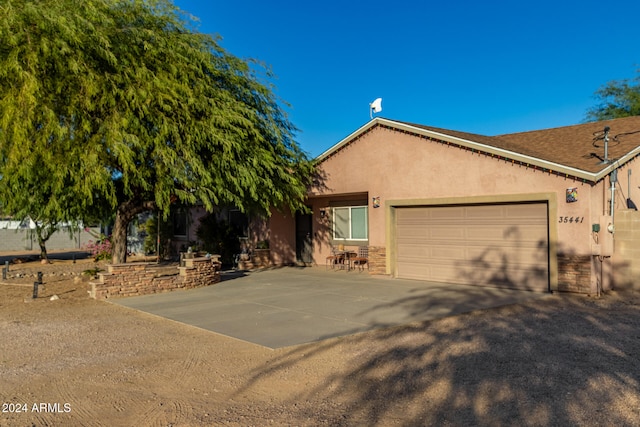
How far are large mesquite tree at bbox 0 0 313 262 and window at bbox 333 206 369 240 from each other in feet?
13.7

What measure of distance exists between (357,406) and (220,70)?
38.5ft

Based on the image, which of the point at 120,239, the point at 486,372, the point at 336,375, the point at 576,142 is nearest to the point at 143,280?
the point at 120,239

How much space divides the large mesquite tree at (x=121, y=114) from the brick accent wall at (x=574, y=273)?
8.11 m

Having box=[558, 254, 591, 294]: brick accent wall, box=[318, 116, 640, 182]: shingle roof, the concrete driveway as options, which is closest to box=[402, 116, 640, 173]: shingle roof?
box=[318, 116, 640, 182]: shingle roof

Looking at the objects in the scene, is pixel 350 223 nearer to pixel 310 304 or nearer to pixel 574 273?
pixel 310 304

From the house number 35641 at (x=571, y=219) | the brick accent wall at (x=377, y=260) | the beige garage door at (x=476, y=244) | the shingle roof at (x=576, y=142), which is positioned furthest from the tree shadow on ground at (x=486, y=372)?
the brick accent wall at (x=377, y=260)

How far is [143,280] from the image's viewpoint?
13086mm

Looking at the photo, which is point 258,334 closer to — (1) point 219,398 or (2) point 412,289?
(1) point 219,398

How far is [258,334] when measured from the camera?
847 cm

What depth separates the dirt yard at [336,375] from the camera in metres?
4.92

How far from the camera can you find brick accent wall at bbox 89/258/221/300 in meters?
12.5

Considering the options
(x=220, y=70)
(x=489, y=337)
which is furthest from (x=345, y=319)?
(x=220, y=70)

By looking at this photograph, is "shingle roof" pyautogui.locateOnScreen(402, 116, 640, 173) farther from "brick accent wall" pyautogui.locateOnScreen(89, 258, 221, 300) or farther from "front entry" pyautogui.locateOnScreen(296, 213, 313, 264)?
"brick accent wall" pyautogui.locateOnScreen(89, 258, 221, 300)

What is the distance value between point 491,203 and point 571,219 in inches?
84.8
